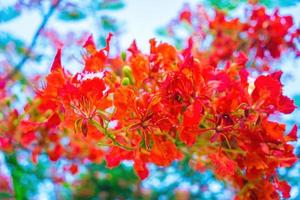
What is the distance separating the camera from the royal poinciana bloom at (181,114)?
3.77 ft

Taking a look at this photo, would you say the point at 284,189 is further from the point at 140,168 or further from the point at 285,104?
the point at 140,168

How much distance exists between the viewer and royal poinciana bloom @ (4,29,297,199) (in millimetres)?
1150

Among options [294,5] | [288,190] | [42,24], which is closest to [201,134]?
[288,190]

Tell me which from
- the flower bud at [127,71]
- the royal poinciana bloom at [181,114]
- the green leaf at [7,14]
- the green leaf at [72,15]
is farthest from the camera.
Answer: the green leaf at [72,15]

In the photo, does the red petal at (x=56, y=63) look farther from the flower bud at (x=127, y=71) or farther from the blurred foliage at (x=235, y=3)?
the blurred foliage at (x=235, y=3)

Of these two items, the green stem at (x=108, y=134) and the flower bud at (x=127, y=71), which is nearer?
the green stem at (x=108, y=134)

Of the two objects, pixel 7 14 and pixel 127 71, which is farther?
pixel 7 14

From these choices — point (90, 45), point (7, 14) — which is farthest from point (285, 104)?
point (7, 14)

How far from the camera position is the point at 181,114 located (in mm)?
1178

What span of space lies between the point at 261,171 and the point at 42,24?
1534 mm

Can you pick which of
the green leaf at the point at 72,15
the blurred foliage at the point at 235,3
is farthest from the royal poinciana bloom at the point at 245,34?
the green leaf at the point at 72,15

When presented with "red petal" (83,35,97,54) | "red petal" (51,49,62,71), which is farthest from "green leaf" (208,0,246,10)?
"red petal" (51,49,62,71)

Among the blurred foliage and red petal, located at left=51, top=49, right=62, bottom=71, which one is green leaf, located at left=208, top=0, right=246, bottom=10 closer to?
the blurred foliage

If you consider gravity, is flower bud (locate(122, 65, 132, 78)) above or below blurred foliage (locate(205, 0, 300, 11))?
below
